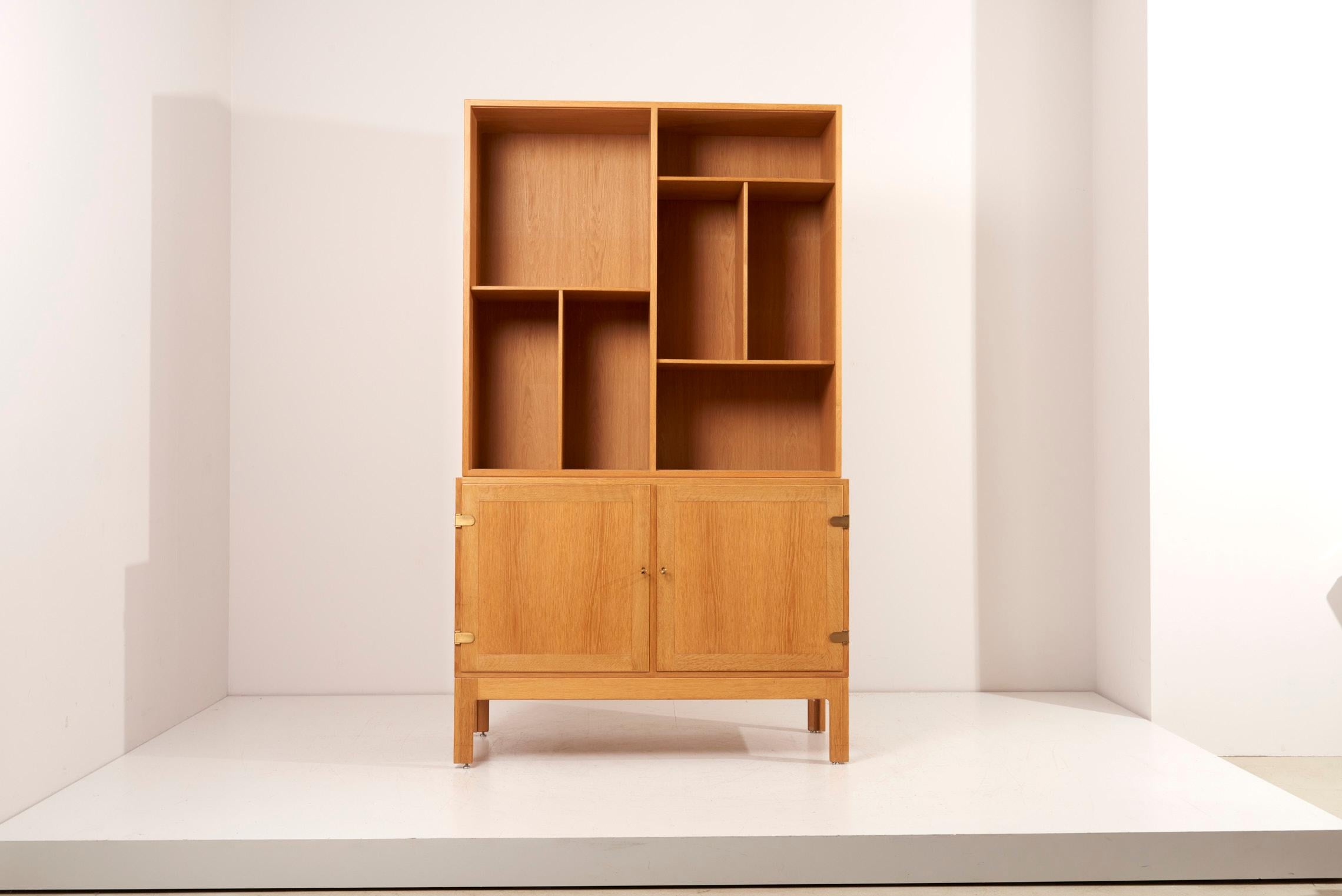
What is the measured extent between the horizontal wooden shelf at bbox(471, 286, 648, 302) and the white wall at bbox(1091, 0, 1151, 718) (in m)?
1.85

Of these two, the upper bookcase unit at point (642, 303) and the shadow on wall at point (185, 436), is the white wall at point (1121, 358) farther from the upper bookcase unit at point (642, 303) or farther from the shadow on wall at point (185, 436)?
the shadow on wall at point (185, 436)

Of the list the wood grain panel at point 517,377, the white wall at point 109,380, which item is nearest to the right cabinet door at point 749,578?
the wood grain panel at point 517,377

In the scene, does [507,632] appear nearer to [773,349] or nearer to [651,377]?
[651,377]

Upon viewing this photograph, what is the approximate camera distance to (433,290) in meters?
3.87

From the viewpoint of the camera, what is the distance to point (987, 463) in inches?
155

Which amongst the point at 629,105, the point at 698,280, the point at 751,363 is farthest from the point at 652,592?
the point at 629,105

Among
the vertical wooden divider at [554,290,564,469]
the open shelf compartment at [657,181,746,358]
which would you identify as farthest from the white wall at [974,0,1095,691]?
the vertical wooden divider at [554,290,564,469]

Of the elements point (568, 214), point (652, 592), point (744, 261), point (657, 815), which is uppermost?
point (568, 214)

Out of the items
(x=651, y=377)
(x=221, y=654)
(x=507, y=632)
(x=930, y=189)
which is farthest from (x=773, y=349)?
(x=221, y=654)

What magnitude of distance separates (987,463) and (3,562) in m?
3.37

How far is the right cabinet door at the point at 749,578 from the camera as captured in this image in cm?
289

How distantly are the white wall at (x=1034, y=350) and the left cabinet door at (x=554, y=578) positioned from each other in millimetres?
1738

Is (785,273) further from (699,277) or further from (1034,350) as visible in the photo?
(1034,350)

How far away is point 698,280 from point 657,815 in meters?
1.84
